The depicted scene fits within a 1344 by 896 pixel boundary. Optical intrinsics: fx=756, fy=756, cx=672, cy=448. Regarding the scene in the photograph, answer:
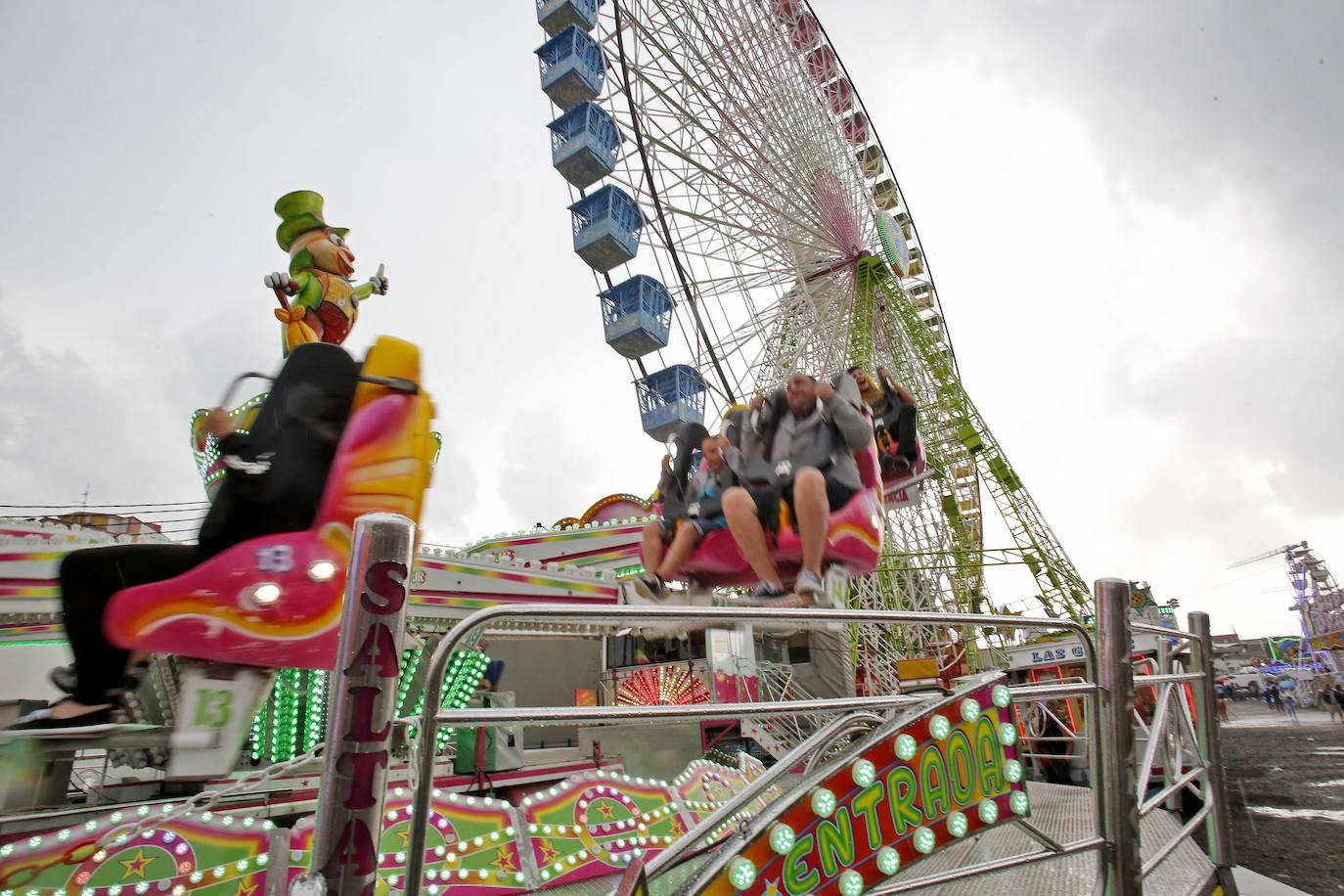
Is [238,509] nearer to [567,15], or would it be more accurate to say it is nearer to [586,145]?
[586,145]

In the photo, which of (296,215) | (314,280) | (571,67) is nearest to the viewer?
(314,280)

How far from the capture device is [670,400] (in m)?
12.1

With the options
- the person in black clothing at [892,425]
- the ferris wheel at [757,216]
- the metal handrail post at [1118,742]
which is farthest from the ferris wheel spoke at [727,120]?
the metal handrail post at [1118,742]

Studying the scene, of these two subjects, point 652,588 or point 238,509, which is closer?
point 238,509

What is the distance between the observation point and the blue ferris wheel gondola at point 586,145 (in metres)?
10.3

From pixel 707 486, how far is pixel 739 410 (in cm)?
39

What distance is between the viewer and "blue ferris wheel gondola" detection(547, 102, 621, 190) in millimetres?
10297

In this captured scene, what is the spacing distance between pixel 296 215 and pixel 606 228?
7675 millimetres

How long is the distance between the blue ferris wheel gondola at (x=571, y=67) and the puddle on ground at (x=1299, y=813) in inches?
409

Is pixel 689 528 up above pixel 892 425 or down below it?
below

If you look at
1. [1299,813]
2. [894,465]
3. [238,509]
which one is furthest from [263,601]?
[1299,813]

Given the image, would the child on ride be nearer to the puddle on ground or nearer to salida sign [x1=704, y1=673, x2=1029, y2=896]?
salida sign [x1=704, y1=673, x2=1029, y2=896]

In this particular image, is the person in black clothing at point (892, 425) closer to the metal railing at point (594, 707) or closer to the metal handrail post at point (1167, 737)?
the metal handrail post at point (1167, 737)

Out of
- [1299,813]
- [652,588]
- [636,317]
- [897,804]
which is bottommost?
[1299,813]
